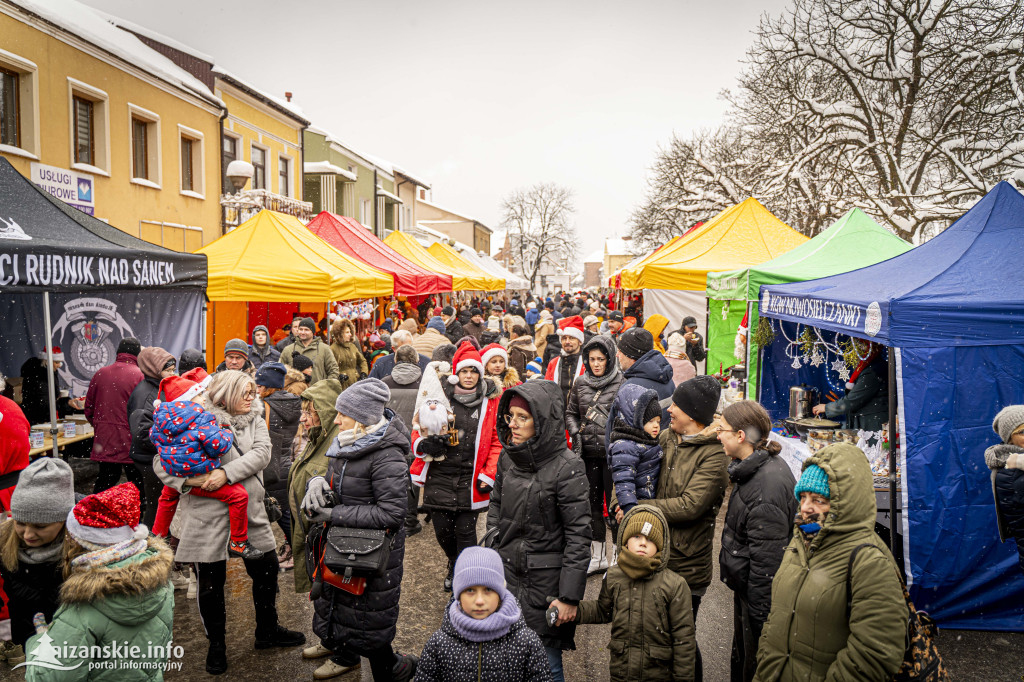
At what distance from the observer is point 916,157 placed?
1562cm

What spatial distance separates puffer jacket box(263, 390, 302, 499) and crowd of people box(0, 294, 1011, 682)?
2 centimetres

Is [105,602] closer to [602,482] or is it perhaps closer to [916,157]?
[602,482]

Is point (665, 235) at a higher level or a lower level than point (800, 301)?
higher

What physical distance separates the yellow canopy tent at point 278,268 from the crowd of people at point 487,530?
12.3 feet

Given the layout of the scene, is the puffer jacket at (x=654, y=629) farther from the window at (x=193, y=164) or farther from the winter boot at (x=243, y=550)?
the window at (x=193, y=164)

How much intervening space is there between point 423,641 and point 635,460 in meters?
1.97

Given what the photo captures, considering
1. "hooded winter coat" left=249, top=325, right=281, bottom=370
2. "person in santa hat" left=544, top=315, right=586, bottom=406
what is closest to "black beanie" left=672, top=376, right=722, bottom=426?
"person in santa hat" left=544, top=315, right=586, bottom=406

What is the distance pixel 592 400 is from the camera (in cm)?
534

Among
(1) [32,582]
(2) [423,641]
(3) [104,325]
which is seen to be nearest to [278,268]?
(3) [104,325]

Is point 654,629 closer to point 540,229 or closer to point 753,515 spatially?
point 753,515

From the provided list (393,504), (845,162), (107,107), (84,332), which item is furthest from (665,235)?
(393,504)

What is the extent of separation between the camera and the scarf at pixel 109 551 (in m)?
2.47

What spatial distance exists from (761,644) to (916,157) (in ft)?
53.8

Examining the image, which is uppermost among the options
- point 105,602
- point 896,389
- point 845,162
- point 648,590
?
point 845,162
